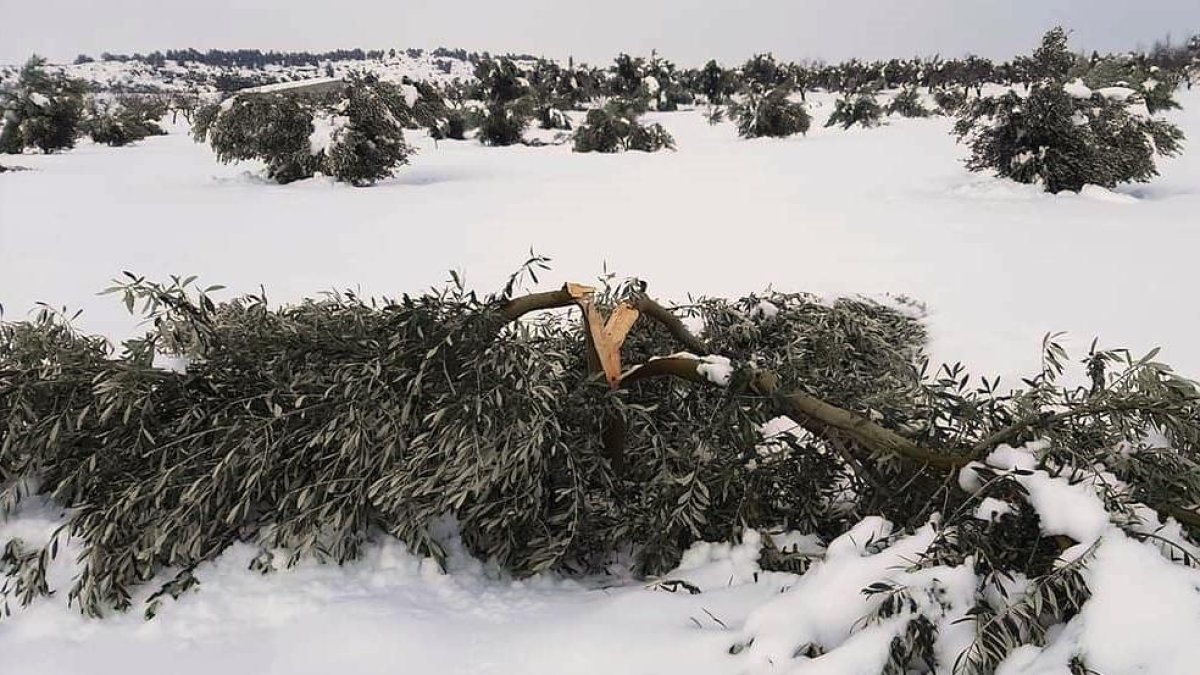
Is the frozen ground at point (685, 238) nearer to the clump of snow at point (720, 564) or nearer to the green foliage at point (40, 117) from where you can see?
the clump of snow at point (720, 564)

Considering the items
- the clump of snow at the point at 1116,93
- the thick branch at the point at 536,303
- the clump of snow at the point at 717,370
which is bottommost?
the clump of snow at the point at 717,370

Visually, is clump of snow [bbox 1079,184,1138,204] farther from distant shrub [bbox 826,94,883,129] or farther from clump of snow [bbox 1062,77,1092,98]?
distant shrub [bbox 826,94,883,129]

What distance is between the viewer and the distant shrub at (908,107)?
805 inches

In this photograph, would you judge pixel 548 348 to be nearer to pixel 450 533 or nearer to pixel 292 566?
pixel 450 533

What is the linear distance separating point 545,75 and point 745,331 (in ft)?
93.1

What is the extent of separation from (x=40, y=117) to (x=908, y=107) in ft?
64.4

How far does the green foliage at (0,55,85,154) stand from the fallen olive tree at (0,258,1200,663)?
1493cm

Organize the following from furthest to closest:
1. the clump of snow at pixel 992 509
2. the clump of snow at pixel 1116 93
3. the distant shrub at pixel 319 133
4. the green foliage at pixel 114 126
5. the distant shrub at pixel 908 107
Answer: the distant shrub at pixel 908 107 → the green foliage at pixel 114 126 → the distant shrub at pixel 319 133 → the clump of snow at pixel 1116 93 → the clump of snow at pixel 992 509

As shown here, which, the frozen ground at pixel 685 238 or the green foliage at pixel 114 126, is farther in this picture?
the green foliage at pixel 114 126

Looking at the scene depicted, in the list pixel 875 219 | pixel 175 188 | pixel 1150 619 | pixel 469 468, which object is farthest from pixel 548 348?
pixel 175 188

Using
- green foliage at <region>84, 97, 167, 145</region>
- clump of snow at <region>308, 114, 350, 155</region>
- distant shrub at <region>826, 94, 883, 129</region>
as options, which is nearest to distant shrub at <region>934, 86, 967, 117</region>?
distant shrub at <region>826, 94, 883, 129</region>

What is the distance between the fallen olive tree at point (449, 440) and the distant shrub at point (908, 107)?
66.9 feet

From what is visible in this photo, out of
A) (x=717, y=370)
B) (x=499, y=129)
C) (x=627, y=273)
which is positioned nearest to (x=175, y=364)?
(x=717, y=370)

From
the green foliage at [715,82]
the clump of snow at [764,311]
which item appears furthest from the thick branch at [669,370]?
the green foliage at [715,82]
